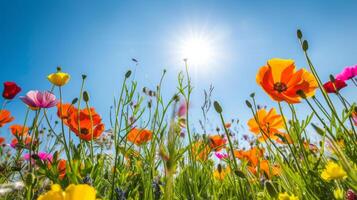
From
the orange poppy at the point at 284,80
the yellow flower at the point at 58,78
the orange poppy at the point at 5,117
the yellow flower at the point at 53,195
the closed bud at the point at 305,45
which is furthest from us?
the orange poppy at the point at 5,117

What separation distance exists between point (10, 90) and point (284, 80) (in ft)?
7.05

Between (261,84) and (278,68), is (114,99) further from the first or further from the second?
(278,68)

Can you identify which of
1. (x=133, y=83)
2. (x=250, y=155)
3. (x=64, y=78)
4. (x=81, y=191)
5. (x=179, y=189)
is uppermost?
(x=64, y=78)

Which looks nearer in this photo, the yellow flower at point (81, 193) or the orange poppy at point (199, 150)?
the yellow flower at point (81, 193)

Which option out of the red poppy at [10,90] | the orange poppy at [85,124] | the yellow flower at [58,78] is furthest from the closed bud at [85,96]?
the red poppy at [10,90]

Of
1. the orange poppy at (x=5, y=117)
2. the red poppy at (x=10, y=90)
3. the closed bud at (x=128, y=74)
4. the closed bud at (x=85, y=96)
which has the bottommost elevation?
the closed bud at (x=85, y=96)

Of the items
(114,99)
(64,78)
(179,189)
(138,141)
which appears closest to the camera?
(179,189)

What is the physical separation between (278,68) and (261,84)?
0.84 ft

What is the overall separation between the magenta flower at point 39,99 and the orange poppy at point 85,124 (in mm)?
196

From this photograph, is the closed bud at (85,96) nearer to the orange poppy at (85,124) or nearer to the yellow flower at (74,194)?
the orange poppy at (85,124)

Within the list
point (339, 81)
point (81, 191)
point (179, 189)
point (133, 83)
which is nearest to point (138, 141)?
point (133, 83)

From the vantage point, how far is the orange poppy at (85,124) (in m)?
1.93

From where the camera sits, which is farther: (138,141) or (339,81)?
(138,141)

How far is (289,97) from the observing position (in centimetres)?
160
